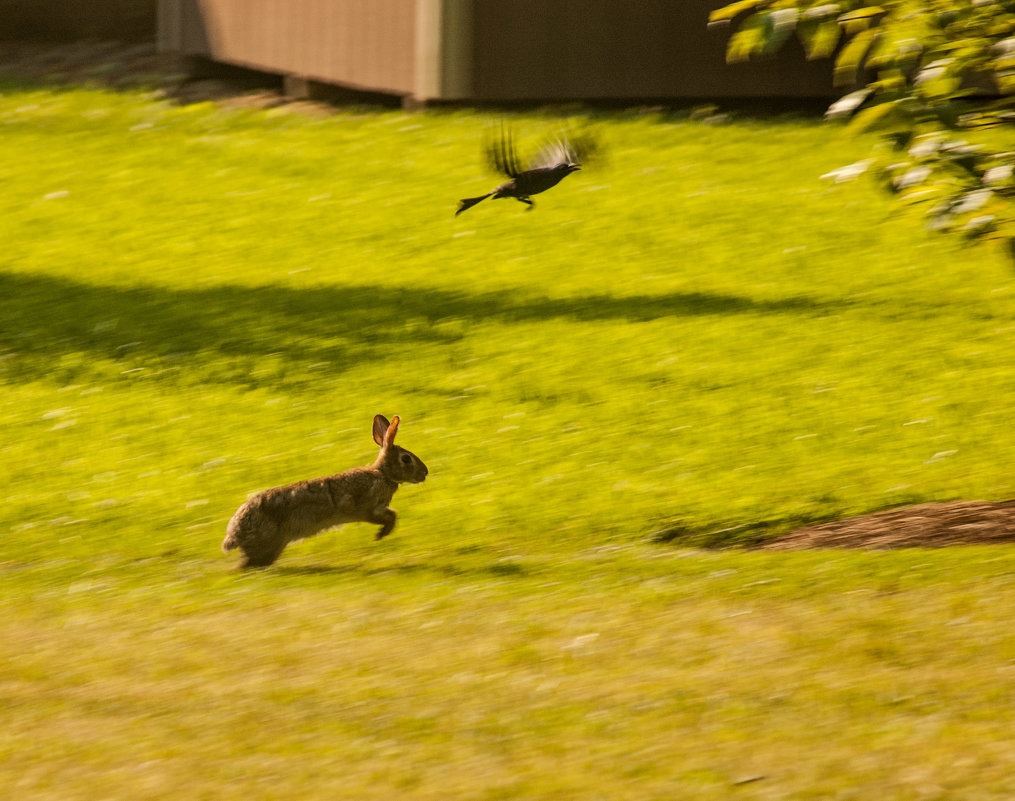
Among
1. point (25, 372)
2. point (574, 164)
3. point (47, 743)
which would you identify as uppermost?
point (574, 164)

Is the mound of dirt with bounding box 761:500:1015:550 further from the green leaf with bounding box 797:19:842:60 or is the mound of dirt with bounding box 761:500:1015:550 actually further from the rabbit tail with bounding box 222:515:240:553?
the rabbit tail with bounding box 222:515:240:553

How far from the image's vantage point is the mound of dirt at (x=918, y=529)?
33.5 feet

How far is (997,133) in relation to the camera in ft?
66.4

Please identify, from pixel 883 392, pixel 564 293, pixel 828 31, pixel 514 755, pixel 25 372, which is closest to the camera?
pixel 514 755

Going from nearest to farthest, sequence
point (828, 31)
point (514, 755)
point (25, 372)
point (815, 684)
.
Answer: point (514, 755)
point (815, 684)
point (828, 31)
point (25, 372)

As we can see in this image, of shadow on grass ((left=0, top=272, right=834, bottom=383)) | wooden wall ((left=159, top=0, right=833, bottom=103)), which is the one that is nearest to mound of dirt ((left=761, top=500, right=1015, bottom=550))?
shadow on grass ((left=0, top=272, right=834, bottom=383))

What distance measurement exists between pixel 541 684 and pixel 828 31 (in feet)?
12.9

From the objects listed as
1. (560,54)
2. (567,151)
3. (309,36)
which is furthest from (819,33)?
(309,36)

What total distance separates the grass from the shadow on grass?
0.23 ft

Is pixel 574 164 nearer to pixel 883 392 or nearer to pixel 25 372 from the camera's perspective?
pixel 883 392

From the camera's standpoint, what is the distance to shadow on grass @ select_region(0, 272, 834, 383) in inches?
618

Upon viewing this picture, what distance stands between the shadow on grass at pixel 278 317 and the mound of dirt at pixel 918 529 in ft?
17.5

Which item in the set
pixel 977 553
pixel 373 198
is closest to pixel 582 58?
pixel 373 198

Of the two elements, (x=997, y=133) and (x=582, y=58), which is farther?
(x=582, y=58)
